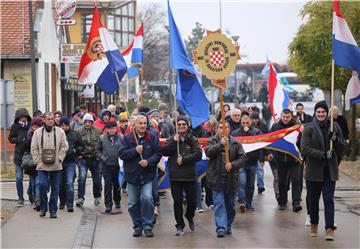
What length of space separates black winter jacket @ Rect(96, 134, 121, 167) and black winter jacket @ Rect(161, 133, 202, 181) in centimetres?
232

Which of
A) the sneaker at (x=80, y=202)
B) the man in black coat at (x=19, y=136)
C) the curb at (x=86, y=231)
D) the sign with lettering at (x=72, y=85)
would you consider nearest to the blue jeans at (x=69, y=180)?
the curb at (x=86, y=231)

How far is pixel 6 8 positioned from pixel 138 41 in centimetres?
926

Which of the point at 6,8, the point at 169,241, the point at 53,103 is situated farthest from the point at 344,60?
the point at 53,103

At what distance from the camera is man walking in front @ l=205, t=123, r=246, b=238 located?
11.3 metres

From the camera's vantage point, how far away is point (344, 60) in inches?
469

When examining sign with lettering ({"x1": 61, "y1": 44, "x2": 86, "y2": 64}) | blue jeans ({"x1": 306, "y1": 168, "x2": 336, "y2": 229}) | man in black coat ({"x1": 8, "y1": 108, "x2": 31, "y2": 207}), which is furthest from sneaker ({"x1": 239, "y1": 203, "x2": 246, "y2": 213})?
sign with lettering ({"x1": 61, "y1": 44, "x2": 86, "y2": 64})

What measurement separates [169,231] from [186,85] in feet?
7.15

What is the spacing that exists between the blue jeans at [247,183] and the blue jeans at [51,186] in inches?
124

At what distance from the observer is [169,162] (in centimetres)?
1165

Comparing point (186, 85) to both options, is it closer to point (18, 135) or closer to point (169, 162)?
point (169, 162)

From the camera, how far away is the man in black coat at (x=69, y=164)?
13758mm

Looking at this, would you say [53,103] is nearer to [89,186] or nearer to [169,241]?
[89,186]

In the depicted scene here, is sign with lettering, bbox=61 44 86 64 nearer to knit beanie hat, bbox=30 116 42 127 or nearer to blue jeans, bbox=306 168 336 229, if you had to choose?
knit beanie hat, bbox=30 116 42 127

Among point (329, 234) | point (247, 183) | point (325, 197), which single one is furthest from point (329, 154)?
point (247, 183)
